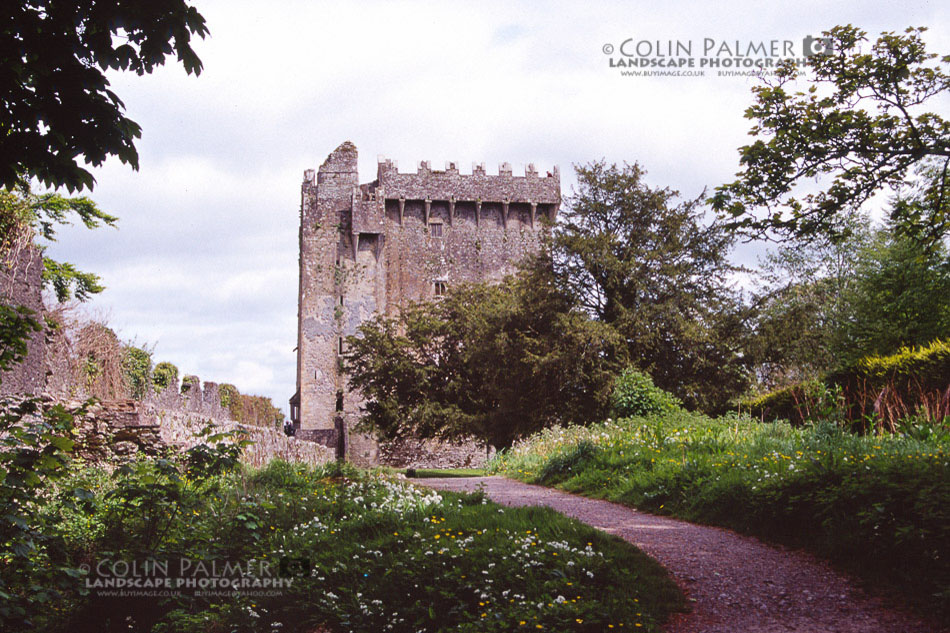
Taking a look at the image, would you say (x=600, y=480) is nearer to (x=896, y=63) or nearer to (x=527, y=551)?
(x=527, y=551)

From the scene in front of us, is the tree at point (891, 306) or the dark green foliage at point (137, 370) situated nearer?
the dark green foliage at point (137, 370)

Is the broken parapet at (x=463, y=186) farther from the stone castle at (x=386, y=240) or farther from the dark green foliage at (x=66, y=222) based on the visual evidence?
the dark green foliage at (x=66, y=222)

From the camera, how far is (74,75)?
5332 millimetres

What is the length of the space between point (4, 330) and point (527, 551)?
4.34 m

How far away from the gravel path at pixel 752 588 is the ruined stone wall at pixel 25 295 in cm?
760

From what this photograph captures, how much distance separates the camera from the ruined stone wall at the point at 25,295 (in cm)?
987

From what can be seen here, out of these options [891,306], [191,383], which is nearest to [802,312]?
[891,306]

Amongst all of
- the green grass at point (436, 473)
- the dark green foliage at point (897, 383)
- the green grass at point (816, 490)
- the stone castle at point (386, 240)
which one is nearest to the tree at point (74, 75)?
the green grass at point (816, 490)

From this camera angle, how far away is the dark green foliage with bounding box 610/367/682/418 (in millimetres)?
19453

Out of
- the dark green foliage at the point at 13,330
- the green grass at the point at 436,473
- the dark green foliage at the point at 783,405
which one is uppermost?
the dark green foliage at the point at 13,330

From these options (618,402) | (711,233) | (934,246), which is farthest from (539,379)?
(934,246)

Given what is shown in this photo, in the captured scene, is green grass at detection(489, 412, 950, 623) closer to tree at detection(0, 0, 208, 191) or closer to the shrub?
tree at detection(0, 0, 208, 191)

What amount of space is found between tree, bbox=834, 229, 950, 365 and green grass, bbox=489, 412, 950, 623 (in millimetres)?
12601

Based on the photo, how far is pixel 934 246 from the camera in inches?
363
